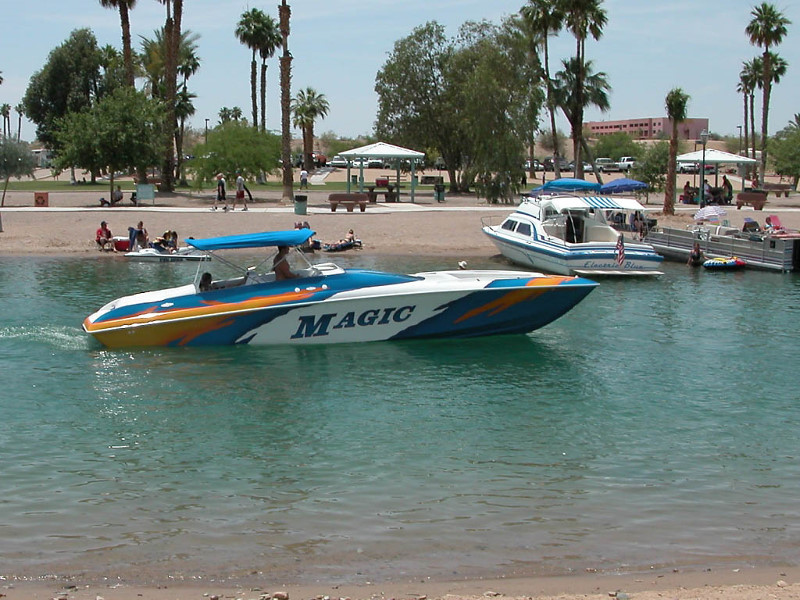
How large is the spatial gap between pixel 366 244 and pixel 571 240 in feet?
28.6

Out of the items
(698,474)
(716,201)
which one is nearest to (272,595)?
(698,474)

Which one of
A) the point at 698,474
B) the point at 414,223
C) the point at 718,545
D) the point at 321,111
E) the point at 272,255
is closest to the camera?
the point at 718,545

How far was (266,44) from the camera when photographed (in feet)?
251

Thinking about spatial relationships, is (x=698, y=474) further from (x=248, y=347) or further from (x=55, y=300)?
(x=55, y=300)

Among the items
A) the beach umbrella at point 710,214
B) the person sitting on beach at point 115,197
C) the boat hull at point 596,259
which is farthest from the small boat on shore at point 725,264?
the person sitting on beach at point 115,197

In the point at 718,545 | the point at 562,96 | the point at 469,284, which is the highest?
the point at 562,96

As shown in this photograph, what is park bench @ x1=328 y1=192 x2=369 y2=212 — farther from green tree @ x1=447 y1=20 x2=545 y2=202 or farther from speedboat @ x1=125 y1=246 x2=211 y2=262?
speedboat @ x1=125 y1=246 x2=211 y2=262

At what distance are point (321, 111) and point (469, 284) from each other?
74.5 meters

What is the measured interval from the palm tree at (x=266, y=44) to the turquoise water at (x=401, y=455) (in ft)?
197

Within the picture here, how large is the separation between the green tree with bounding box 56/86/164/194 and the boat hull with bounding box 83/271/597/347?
97.0ft

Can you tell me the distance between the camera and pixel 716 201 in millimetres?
50219

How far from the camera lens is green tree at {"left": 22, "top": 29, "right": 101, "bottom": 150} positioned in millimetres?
73688

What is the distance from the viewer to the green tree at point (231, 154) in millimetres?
47344

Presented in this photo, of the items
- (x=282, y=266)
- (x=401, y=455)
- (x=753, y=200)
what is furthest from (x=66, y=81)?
(x=401, y=455)
